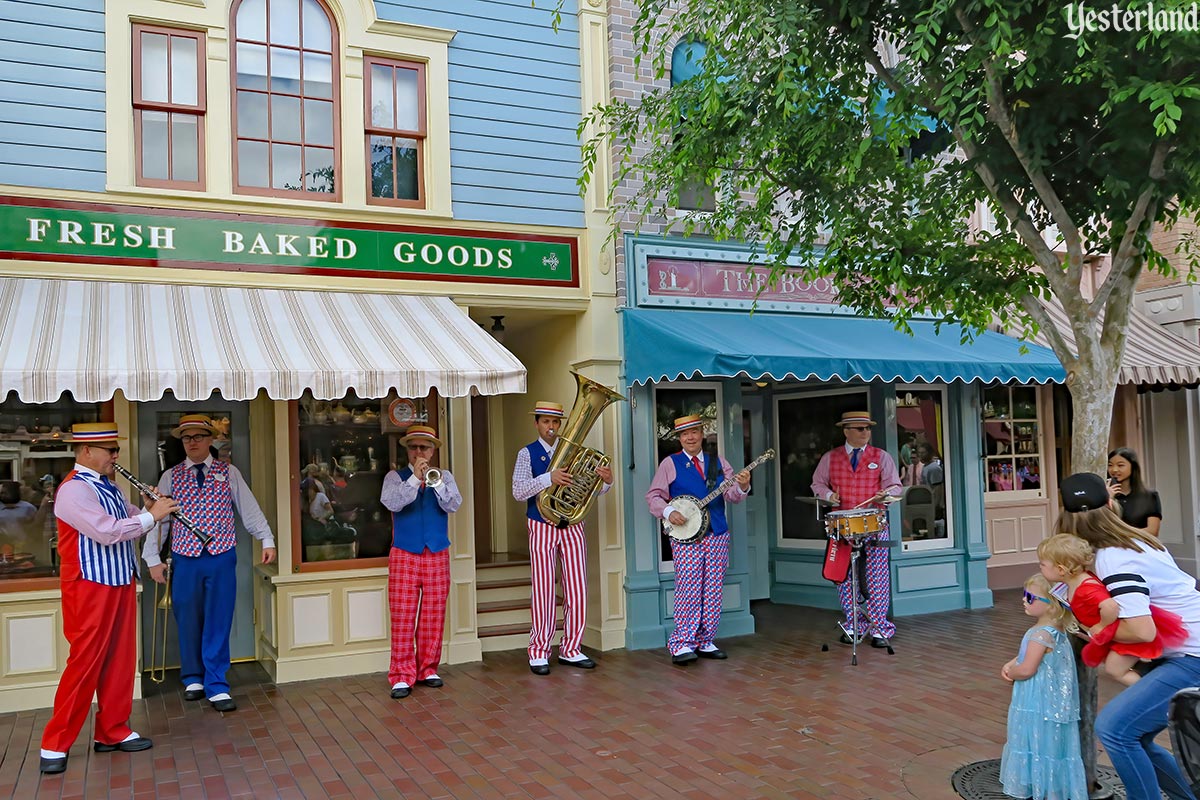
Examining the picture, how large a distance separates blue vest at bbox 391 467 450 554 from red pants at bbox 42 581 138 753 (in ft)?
6.27

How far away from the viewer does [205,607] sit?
22.5 ft

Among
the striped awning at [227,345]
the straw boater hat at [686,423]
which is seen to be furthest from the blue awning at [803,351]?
the striped awning at [227,345]

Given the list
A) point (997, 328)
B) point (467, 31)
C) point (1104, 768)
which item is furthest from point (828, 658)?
point (467, 31)

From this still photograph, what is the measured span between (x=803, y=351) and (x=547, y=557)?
8.74 ft

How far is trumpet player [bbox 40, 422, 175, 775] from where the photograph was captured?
17.9 feet

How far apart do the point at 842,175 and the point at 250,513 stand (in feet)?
15.5

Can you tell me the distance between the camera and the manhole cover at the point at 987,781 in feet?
15.7

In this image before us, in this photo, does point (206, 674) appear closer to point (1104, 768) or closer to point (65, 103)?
point (65, 103)

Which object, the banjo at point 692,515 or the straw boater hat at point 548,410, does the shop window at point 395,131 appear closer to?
the straw boater hat at point 548,410

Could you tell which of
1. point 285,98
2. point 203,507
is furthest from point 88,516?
point 285,98

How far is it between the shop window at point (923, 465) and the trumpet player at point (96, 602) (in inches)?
275

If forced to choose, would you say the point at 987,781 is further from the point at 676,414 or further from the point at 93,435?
the point at 93,435

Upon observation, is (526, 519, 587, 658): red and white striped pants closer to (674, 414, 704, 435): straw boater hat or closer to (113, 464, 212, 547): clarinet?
(674, 414, 704, 435): straw boater hat

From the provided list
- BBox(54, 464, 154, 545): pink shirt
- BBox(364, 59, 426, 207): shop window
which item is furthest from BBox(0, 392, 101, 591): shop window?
BBox(364, 59, 426, 207): shop window
